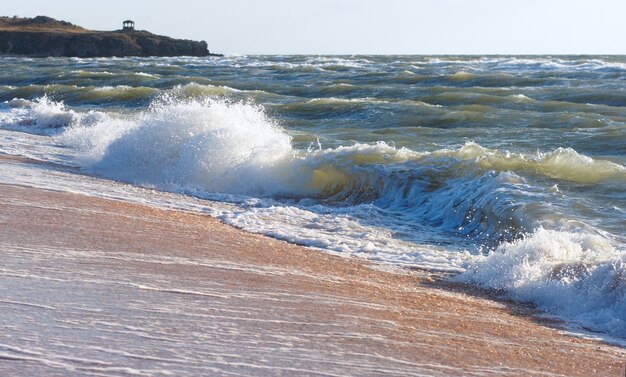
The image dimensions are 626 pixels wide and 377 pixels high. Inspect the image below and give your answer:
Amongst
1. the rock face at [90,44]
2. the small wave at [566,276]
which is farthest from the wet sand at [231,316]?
the rock face at [90,44]

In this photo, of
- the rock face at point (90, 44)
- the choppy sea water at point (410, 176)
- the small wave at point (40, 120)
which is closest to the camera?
the choppy sea water at point (410, 176)

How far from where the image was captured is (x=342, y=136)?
17.7m

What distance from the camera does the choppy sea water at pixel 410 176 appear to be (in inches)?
281

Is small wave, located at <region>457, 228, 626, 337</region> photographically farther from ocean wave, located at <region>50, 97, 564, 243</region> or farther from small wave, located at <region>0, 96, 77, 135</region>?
small wave, located at <region>0, 96, 77, 135</region>

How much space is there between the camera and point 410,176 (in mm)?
11750

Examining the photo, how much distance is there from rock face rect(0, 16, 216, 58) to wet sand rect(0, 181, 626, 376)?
8303 centimetres

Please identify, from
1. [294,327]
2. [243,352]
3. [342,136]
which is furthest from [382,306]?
[342,136]

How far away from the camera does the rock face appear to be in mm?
87312

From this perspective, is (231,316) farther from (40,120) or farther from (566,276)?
(40,120)

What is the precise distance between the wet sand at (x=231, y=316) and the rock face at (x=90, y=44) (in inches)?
3269

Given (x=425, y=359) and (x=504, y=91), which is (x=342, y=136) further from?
(x=425, y=359)

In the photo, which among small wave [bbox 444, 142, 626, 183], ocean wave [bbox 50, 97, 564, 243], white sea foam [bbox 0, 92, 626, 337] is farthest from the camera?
small wave [bbox 444, 142, 626, 183]

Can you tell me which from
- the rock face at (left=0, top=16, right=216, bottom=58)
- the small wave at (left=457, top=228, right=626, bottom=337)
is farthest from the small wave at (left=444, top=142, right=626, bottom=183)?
the rock face at (left=0, top=16, right=216, bottom=58)

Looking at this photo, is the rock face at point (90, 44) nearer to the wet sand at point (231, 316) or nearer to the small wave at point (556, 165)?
the small wave at point (556, 165)
